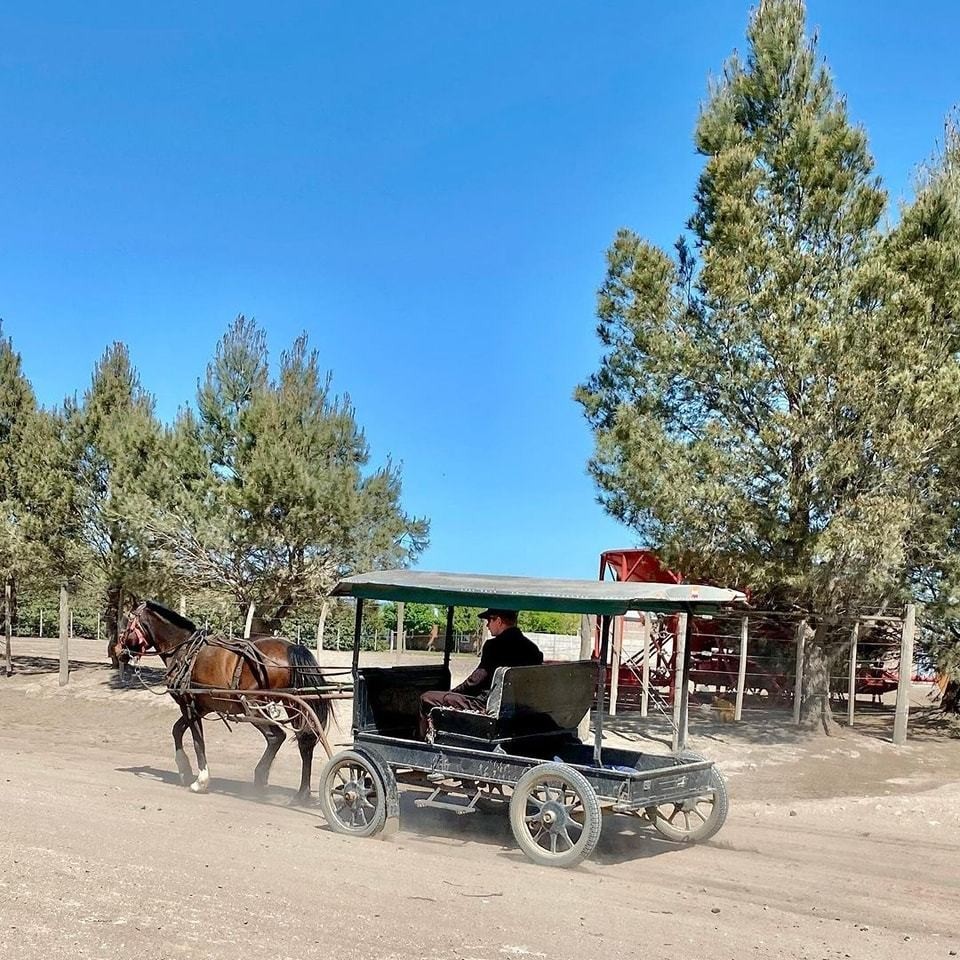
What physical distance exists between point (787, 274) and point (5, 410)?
20.5 metres

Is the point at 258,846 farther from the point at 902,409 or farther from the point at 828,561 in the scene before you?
the point at 902,409

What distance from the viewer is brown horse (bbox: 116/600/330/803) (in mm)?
12758

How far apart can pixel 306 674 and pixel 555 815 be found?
4534 mm

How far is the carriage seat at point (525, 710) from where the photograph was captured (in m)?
9.98

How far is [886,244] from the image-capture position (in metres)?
18.4

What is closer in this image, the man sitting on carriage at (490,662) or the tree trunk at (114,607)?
the man sitting on carriage at (490,662)

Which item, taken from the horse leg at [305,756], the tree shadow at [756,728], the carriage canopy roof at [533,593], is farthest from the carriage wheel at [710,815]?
the tree shadow at [756,728]

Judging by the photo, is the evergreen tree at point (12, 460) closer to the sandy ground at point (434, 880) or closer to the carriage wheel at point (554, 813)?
the sandy ground at point (434, 880)

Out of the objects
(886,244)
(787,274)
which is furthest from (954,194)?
(787,274)

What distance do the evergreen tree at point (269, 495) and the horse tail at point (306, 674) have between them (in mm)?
9927

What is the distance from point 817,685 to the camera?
19.9 metres

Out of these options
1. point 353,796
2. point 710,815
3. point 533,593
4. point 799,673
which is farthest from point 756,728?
point 533,593

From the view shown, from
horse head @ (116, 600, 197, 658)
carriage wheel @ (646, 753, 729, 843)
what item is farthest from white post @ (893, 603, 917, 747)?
horse head @ (116, 600, 197, 658)

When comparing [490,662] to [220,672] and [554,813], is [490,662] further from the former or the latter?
[220,672]
